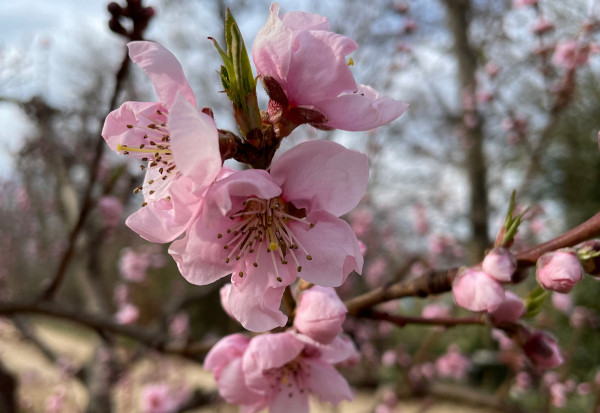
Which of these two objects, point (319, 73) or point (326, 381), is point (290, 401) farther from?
point (319, 73)

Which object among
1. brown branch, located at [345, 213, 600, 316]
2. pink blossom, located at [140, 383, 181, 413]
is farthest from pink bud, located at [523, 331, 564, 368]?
pink blossom, located at [140, 383, 181, 413]

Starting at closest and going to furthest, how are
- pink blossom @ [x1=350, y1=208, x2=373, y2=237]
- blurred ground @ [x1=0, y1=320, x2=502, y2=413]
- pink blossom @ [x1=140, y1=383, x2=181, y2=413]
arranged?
1. pink blossom @ [x1=140, y1=383, x2=181, y2=413]
2. blurred ground @ [x1=0, y1=320, x2=502, y2=413]
3. pink blossom @ [x1=350, y1=208, x2=373, y2=237]

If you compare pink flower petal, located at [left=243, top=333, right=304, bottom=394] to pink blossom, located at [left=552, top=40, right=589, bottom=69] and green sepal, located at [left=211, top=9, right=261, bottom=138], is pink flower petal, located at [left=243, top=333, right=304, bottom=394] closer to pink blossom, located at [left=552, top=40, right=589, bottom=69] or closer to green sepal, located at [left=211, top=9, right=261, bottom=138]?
green sepal, located at [left=211, top=9, right=261, bottom=138]

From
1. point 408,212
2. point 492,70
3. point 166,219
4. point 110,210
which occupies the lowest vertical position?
point 408,212

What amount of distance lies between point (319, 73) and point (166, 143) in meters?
0.27

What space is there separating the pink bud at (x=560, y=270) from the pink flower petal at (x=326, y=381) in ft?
1.46

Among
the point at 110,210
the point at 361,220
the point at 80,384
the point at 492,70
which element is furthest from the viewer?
the point at 361,220

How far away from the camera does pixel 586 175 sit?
21.8 feet

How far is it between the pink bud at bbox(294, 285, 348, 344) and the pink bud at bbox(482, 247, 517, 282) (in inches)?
9.5

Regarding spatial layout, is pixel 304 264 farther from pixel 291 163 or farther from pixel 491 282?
pixel 491 282

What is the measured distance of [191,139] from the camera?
459 mm

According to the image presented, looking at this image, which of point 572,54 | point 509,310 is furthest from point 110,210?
point 572,54

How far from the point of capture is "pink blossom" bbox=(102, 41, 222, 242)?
1.51ft

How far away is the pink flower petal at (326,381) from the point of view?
85 centimetres
